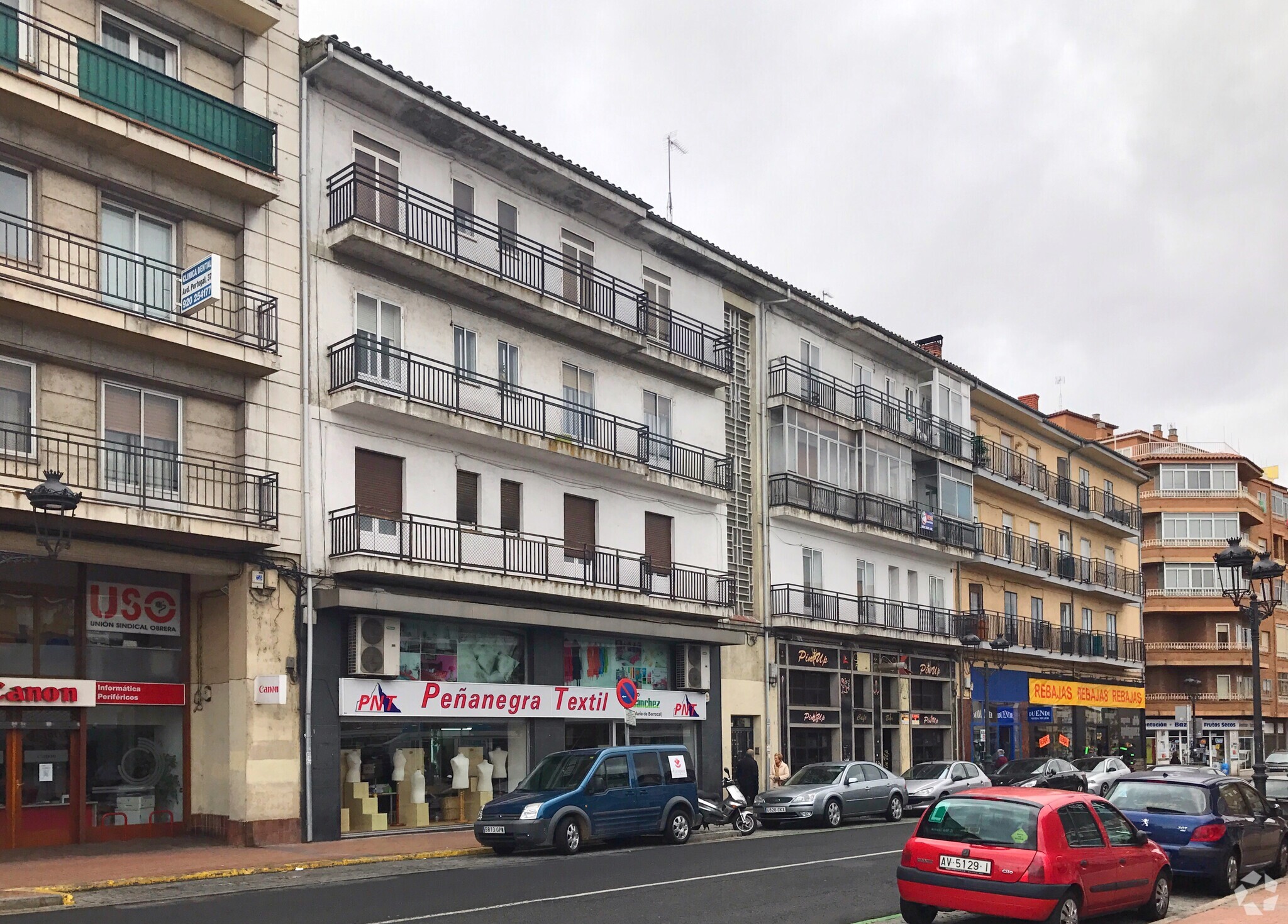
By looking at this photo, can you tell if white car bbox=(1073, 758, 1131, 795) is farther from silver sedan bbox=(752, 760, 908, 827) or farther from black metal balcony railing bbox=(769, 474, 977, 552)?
black metal balcony railing bbox=(769, 474, 977, 552)

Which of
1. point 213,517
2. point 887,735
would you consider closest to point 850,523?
point 887,735

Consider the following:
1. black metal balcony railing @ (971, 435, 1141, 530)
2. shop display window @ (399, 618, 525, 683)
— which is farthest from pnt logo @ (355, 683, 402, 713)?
black metal balcony railing @ (971, 435, 1141, 530)

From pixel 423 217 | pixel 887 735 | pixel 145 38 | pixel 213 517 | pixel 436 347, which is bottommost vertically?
pixel 887 735

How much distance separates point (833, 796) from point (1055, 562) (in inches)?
1033

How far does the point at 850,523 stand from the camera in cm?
3722

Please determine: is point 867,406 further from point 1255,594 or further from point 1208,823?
point 1208,823

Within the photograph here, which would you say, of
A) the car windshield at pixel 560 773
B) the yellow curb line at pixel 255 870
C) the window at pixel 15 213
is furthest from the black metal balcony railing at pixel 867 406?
the window at pixel 15 213

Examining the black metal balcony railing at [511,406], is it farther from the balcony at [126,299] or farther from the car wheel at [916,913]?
the car wheel at [916,913]

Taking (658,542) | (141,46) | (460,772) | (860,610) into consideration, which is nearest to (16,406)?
(141,46)

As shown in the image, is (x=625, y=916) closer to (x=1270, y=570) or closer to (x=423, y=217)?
(x=1270, y=570)

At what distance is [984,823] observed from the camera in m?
12.9

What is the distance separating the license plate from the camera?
40.6 ft

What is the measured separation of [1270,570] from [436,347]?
15093 millimetres

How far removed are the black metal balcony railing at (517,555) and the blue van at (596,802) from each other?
4604 mm
